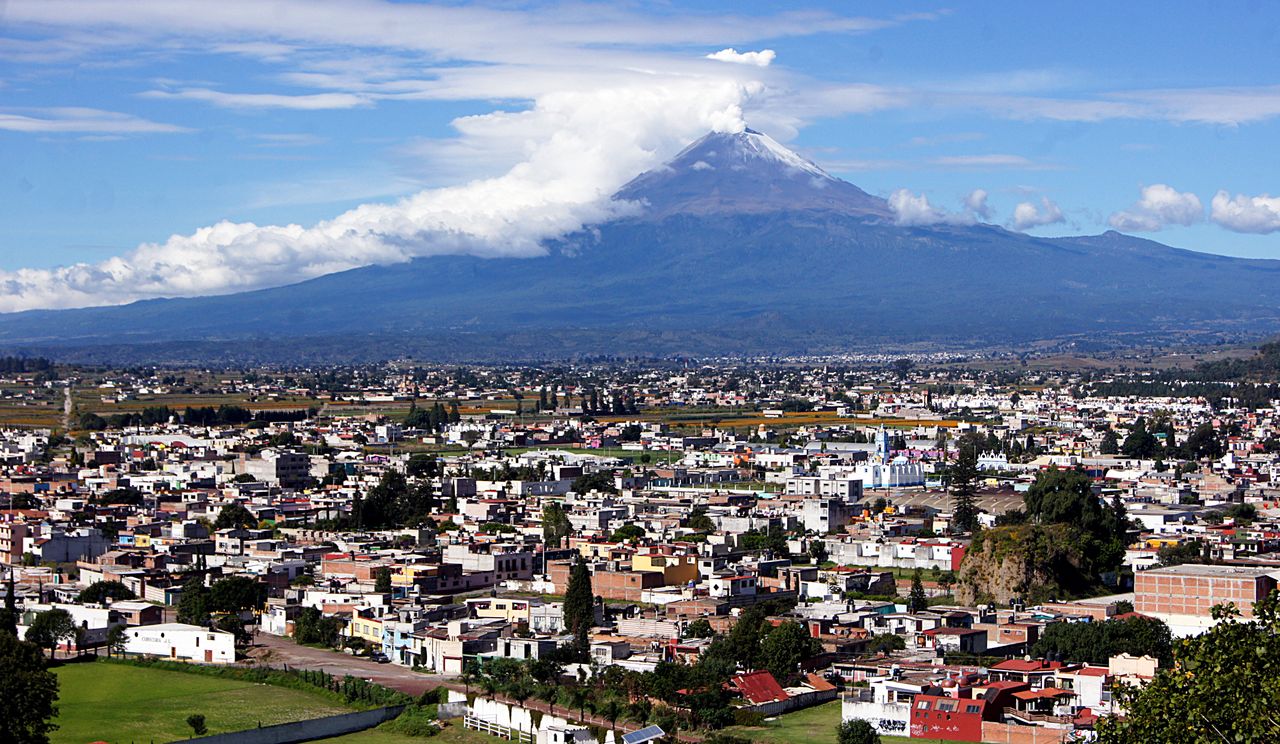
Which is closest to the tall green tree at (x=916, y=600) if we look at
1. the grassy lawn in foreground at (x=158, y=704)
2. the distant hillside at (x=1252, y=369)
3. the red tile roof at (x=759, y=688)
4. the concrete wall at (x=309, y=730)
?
the red tile roof at (x=759, y=688)

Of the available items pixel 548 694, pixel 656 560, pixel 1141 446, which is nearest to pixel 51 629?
pixel 548 694

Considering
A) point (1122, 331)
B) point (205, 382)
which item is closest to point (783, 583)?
point (205, 382)

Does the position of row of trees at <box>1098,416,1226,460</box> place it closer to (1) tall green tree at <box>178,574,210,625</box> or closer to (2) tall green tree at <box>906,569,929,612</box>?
(2) tall green tree at <box>906,569,929,612</box>

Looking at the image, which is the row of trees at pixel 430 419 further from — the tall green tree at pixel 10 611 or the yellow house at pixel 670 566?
the tall green tree at pixel 10 611

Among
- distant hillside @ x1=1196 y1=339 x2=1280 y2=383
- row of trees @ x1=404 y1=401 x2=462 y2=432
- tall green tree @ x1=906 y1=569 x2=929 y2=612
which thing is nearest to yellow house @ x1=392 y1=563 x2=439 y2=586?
tall green tree @ x1=906 y1=569 x2=929 y2=612

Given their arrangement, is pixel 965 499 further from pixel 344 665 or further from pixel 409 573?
pixel 344 665
